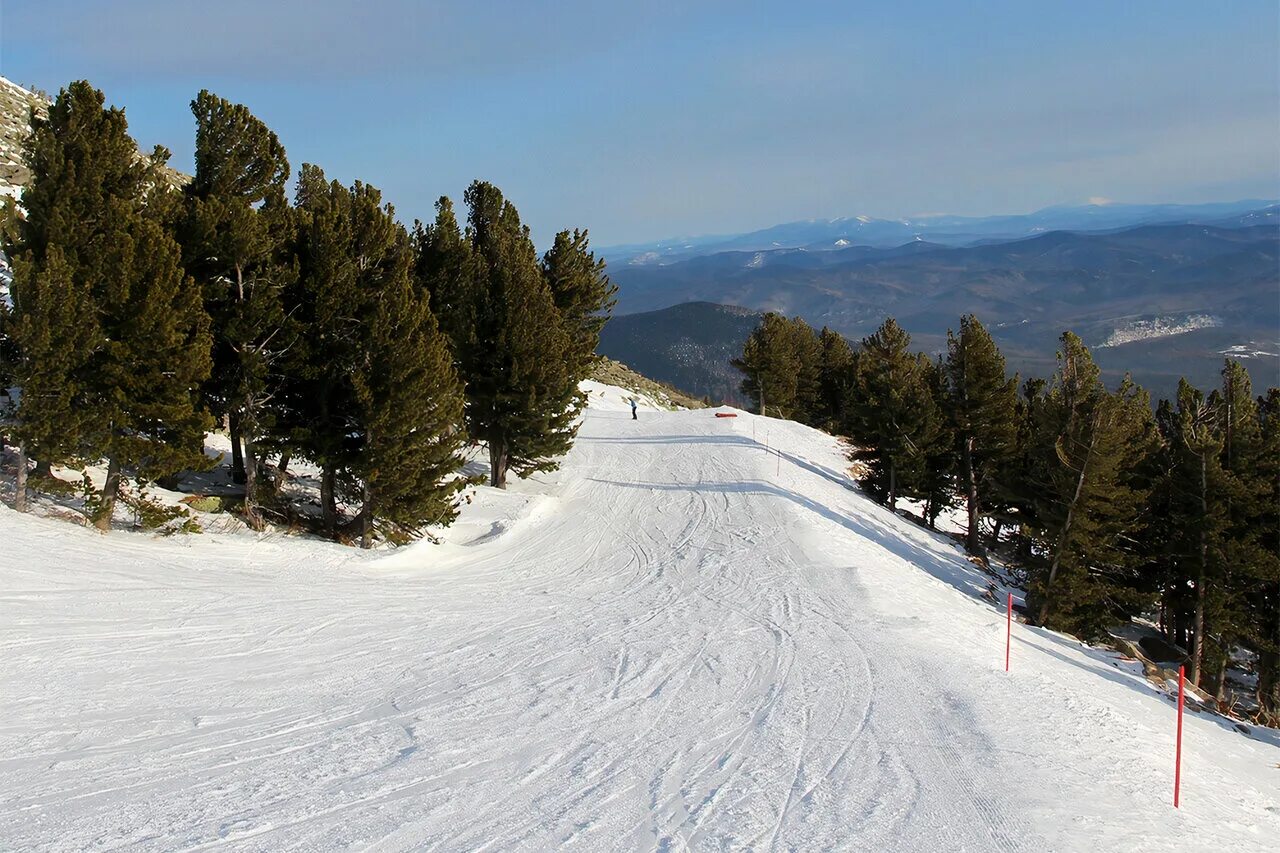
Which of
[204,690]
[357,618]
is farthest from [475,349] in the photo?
[204,690]

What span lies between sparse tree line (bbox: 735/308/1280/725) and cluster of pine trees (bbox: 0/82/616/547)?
65.5 ft

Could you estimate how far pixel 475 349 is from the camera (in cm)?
2733

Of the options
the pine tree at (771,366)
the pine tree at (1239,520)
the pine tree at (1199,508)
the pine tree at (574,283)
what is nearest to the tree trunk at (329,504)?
the pine tree at (574,283)

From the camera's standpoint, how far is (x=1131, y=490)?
2714 centimetres

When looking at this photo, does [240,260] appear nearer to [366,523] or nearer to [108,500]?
[108,500]

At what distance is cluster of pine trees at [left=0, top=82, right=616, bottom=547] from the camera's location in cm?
1599

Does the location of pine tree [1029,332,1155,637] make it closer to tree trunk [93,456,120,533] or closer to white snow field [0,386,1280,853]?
white snow field [0,386,1280,853]

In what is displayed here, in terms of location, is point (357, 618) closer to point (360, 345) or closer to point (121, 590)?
point (121, 590)

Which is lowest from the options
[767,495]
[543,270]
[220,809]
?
[767,495]

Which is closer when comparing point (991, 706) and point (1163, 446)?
point (991, 706)

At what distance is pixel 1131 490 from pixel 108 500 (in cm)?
3147

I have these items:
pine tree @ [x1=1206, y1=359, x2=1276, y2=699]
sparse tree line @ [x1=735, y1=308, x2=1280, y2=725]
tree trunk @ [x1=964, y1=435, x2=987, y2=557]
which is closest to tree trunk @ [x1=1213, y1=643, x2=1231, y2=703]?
pine tree @ [x1=1206, y1=359, x2=1276, y2=699]

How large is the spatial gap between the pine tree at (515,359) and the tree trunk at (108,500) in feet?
38.0

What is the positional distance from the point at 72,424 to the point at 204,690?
27.9 feet
